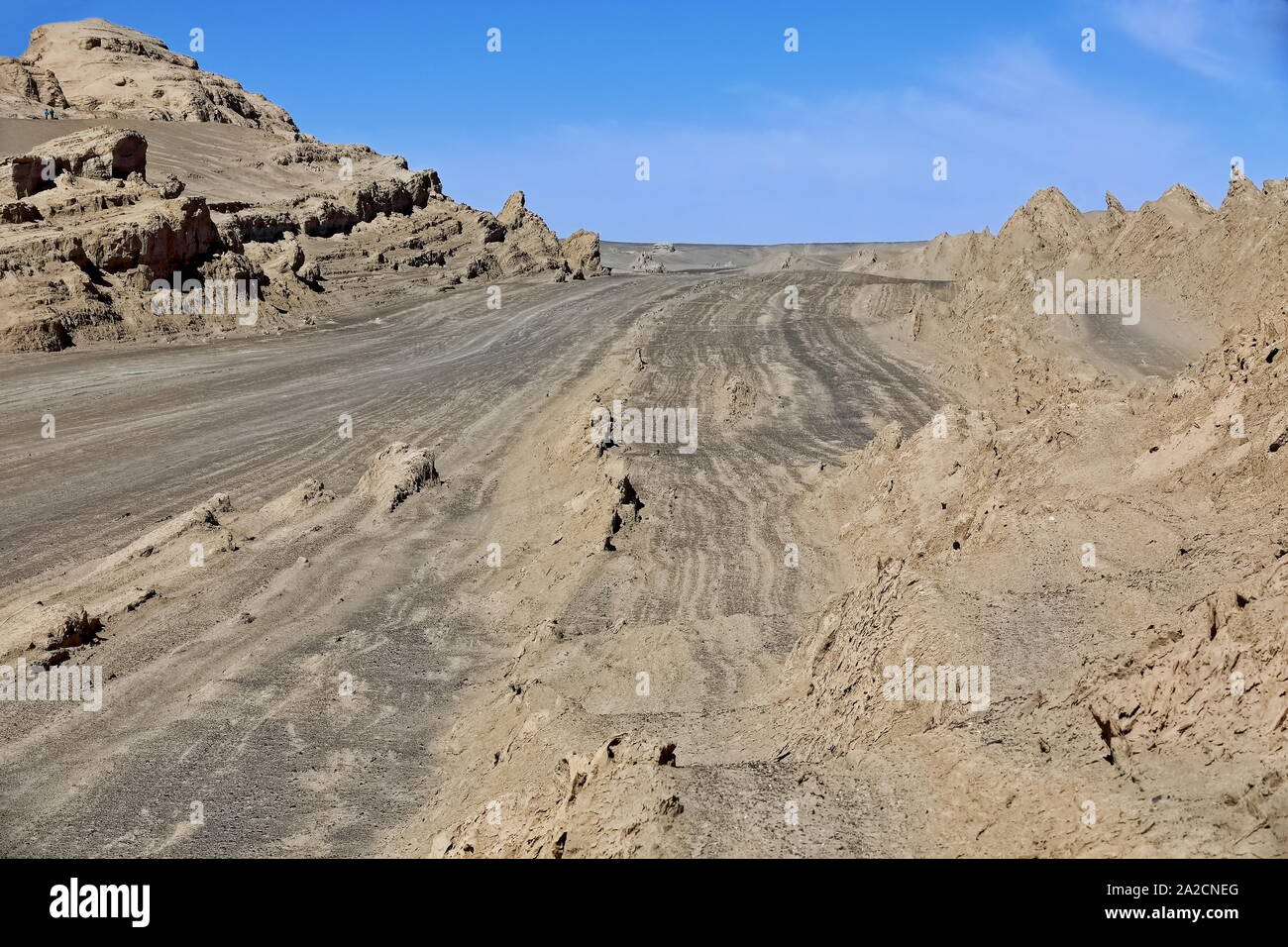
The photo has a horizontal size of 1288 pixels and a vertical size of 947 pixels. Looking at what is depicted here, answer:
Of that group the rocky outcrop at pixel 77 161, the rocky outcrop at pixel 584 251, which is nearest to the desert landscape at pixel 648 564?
the rocky outcrop at pixel 77 161

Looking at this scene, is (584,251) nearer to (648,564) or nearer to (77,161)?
(77,161)

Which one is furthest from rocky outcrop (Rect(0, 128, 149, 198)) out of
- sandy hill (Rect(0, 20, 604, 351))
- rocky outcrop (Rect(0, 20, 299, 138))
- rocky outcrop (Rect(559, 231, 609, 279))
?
rocky outcrop (Rect(559, 231, 609, 279))

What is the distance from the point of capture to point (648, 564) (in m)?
13.7

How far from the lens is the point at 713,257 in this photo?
8369 cm

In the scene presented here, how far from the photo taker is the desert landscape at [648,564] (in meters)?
5.93

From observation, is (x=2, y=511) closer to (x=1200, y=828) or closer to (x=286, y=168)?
(x=1200, y=828)

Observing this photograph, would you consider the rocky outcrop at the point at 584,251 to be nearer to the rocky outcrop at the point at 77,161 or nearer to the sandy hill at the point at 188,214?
the sandy hill at the point at 188,214

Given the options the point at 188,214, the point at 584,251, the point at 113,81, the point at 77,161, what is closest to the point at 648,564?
the point at 188,214

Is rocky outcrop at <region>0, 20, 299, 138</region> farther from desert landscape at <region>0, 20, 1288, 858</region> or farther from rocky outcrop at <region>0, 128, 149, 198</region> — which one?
desert landscape at <region>0, 20, 1288, 858</region>

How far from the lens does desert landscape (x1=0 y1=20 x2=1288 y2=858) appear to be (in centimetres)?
593
